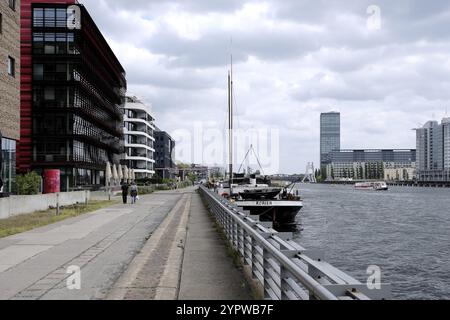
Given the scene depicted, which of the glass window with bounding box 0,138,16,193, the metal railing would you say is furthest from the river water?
the glass window with bounding box 0,138,16,193

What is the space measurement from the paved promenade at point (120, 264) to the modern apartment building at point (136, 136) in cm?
10578

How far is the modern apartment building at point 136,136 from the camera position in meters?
123

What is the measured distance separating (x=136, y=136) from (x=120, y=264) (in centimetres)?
11747

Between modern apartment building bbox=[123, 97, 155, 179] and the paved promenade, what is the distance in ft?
347

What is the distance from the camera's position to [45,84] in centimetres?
6112

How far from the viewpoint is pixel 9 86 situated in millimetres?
33594

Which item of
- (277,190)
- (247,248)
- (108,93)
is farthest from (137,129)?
(247,248)

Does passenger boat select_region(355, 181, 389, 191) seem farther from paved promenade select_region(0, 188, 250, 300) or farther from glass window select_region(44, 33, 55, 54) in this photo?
paved promenade select_region(0, 188, 250, 300)

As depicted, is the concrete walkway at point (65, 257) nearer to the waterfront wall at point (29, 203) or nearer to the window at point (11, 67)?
the waterfront wall at point (29, 203)

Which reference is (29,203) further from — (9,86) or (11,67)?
(11,67)
